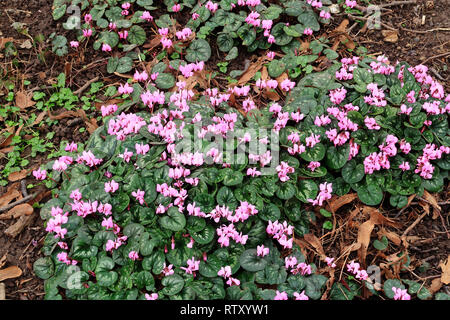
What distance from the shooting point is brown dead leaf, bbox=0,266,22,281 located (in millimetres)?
3191

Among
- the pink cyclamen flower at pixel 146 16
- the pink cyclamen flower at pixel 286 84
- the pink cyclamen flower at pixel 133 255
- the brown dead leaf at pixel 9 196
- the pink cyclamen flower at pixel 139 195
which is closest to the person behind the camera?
the pink cyclamen flower at pixel 133 255

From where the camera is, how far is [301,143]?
3.58m

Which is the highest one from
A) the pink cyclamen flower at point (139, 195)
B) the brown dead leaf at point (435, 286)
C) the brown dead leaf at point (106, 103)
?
the pink cyclamen flower at point (139, 195)

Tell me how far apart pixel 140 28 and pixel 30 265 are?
8.28 feet

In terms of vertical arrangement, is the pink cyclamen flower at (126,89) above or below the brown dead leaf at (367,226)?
above

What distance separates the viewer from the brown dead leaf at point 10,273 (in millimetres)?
3191

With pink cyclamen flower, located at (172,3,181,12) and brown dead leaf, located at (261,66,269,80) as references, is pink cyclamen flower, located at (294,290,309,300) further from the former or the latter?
pink cyclamen flower, located at (172,3,181,12)

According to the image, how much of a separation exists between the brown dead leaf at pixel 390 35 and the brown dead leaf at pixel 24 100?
353 cm

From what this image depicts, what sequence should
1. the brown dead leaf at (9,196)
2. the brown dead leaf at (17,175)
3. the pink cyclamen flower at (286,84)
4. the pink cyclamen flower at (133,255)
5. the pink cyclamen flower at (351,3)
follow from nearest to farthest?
1. the pink cyclamen flower at (133,255)
2. the brown dead leaf at (9,196)
3. the brown dead leaf at (17,175)
4. the pink cyclamen flower at (286,84)
5. the pink cyclamen flower at (351,3)

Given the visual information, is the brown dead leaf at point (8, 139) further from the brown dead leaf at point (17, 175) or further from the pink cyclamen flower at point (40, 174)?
the pink cyclamen flower at point (40, 174)

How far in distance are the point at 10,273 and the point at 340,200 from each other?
8.15 feet

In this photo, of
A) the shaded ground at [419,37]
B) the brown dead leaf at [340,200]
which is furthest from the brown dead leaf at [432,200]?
the shaded ground at [419,37]

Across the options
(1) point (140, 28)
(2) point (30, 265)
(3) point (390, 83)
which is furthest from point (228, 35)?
(2) point (30, 265)

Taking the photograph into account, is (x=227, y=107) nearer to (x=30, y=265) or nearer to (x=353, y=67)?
(x=353, y=67)
